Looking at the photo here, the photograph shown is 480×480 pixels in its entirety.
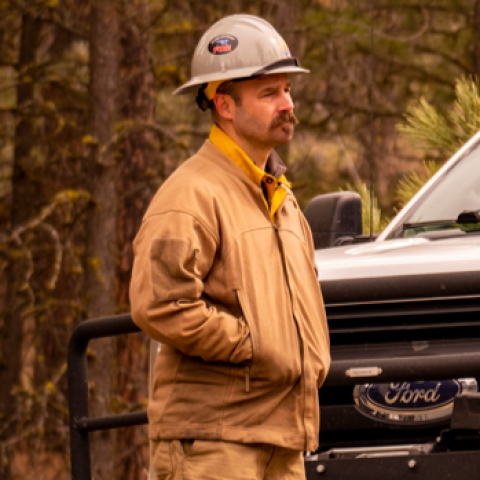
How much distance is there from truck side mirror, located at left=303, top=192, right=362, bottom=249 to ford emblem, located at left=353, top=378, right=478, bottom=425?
3.38 feet

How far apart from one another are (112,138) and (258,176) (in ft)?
30.0

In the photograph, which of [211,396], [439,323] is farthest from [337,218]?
[211,396]

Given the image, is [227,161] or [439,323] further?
[439,323]

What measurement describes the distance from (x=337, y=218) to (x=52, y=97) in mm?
10856

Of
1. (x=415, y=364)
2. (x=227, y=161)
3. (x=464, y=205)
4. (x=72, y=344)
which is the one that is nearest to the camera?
(x=227, y=161)

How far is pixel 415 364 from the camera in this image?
145 inches

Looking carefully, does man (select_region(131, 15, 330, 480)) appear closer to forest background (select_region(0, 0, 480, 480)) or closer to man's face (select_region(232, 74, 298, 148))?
man's face (select_region(232, 74, 298, 148))

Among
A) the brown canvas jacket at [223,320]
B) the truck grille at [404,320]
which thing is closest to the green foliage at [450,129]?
the truck grille at [404,320]

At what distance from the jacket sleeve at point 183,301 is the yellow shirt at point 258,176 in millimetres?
302

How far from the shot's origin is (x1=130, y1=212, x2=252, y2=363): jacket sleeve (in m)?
2.95

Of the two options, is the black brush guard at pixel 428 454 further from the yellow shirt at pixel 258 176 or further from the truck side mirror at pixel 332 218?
the truck side mirror at pixel 332 218

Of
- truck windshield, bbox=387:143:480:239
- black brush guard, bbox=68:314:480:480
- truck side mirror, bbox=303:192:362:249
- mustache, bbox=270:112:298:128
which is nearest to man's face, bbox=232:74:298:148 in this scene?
mustache, bbox=270:112:298:128

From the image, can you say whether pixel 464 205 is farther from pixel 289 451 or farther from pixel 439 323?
pixel 289 451

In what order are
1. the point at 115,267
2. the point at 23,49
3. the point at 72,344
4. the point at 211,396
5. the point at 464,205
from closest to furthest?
the point at 211,396, the point at 72,344, the point at 464,205, the point at 115,267, the point at 23,49
